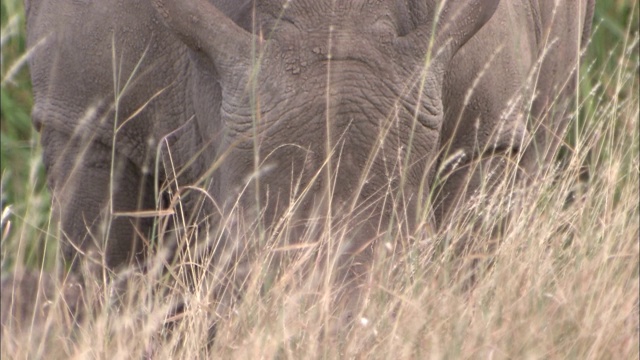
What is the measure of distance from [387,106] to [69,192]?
41.1 inches

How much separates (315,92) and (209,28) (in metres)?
0.23

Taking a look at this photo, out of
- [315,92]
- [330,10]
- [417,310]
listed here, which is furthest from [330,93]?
[417,310]

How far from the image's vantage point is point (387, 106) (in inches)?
94.6

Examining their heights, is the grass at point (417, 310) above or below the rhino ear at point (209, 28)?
below

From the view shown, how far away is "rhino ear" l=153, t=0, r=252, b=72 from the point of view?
2.38 m

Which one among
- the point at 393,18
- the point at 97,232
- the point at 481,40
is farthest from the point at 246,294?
the point at 97,232

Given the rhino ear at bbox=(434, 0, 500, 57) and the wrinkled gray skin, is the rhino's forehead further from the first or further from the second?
the rhino ear at bbox=(434, 0, 500, 57)

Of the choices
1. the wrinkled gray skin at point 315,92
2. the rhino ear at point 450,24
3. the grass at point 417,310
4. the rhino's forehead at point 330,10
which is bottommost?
the grass at point 417,310

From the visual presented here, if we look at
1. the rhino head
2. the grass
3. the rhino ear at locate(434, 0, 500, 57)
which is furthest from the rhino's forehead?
the grass

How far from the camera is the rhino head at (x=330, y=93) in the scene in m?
2.34

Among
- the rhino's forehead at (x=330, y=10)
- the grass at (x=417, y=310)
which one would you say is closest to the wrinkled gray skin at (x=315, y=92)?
→ the rhino's forehead at (x=330, y=10)

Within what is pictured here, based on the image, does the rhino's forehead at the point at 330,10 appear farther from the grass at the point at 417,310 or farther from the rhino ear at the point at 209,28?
the grass at the point at 417,310

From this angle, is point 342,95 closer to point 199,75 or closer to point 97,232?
point 199,75

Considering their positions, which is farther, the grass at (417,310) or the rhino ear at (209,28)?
the rhino ear at (209,28)
